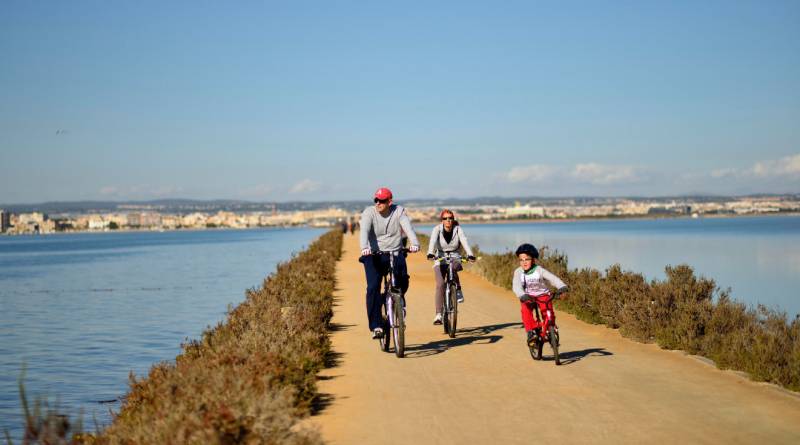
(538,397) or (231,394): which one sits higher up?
(231,394)

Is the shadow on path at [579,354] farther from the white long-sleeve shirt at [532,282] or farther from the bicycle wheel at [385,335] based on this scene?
the bicycle wheel at [385,335]

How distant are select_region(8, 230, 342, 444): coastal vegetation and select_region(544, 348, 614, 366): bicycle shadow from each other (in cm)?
296

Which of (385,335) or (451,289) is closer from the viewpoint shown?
(385,335)

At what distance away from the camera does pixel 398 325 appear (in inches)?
446

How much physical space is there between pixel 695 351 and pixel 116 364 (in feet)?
31.4

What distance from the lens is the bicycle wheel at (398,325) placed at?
1117cm

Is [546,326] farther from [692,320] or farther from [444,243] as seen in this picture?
[444,243]

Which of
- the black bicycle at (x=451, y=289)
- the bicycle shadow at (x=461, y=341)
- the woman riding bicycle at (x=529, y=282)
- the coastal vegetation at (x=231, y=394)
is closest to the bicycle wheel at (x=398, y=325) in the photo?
Result: the bicycle shadow at (x=461, y=341)

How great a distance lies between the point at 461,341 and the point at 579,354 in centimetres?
203

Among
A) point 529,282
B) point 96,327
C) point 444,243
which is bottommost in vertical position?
point 96,327

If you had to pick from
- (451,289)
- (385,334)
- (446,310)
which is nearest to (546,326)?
(385,334)

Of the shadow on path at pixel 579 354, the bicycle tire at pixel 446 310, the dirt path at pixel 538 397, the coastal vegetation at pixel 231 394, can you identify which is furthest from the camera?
the bicycle tire at pixel 446 310

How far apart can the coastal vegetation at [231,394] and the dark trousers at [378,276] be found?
77cm

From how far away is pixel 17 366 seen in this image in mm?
16016
